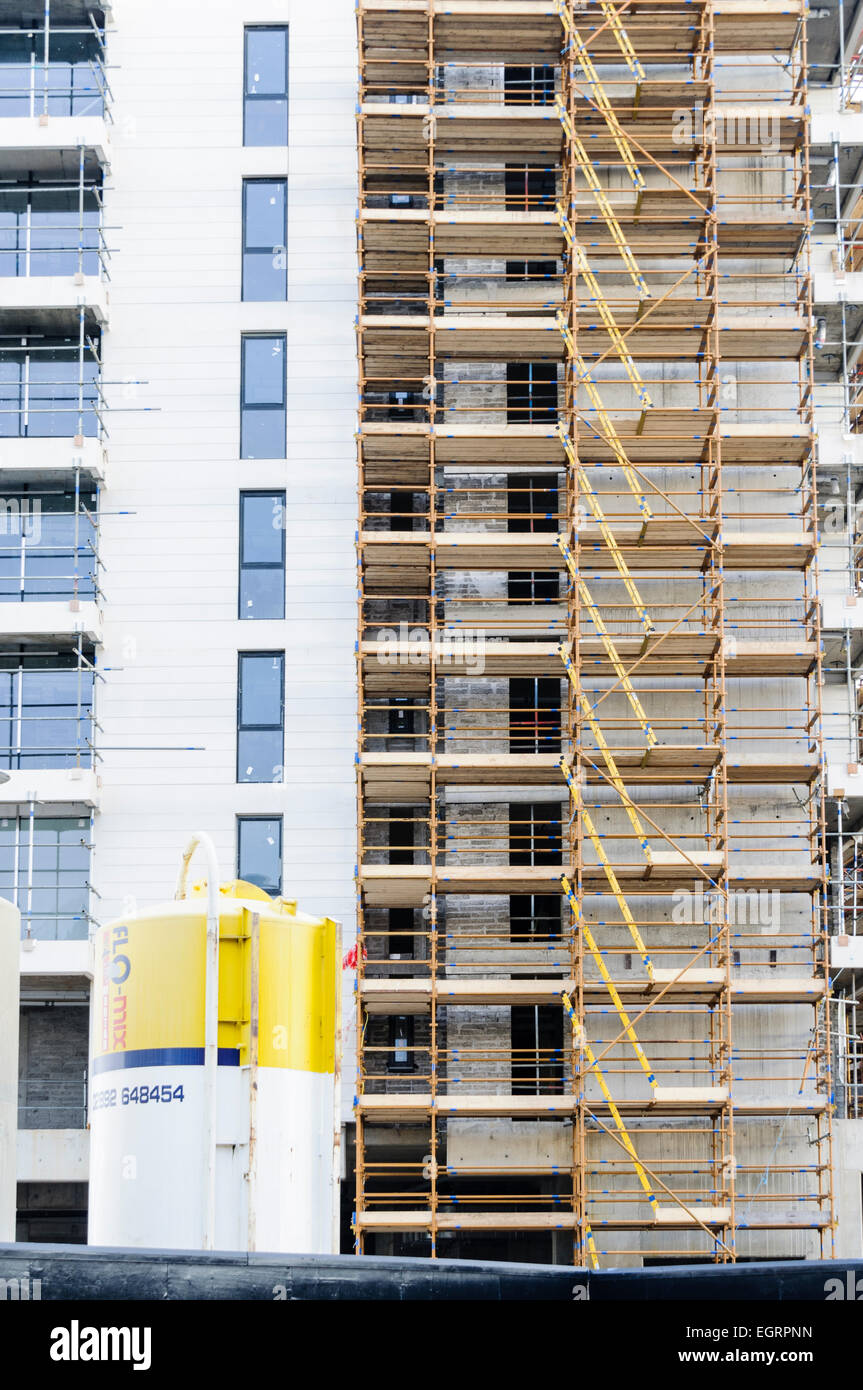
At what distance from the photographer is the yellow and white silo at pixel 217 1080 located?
55.0ft

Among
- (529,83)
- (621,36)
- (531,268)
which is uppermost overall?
(529,83)

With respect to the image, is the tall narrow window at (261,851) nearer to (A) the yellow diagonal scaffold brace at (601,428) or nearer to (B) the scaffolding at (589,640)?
(B) the scaffolding at (589,640)

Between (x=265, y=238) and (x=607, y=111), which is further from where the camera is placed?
(x=265, y=238)

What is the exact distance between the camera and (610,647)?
36.4m

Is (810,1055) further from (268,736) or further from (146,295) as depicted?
(146,295)

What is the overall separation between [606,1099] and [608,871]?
407 centimetres

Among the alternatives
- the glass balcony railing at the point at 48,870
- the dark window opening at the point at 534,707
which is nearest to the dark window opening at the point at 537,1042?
the dark window opening at the point at 534,707

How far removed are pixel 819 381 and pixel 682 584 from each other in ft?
20.3

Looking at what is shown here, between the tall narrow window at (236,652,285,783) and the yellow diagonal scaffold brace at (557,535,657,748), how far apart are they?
241 inches

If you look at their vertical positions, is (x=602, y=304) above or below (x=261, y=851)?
above

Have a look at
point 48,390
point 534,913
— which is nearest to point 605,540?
point 534,913

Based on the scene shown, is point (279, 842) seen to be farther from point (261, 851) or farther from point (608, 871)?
point (608, 871)

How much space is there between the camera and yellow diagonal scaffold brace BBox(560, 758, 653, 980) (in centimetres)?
3500

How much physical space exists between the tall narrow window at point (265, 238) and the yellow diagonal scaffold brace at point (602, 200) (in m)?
6.22
